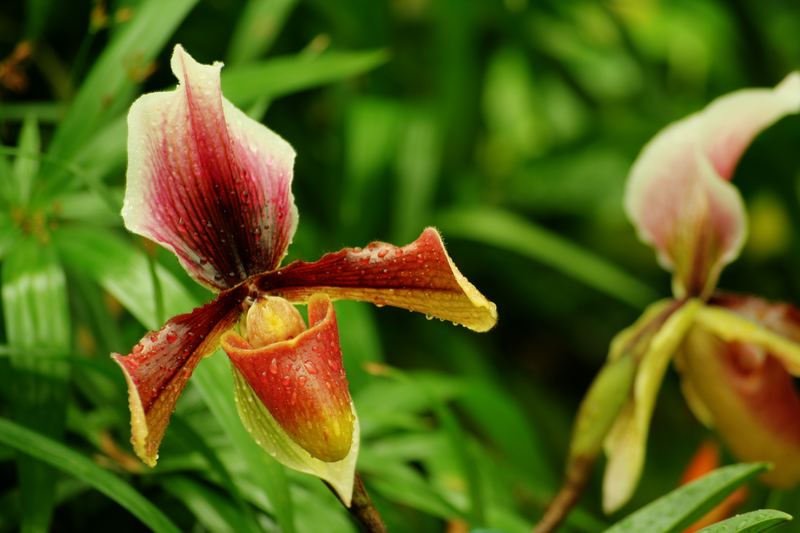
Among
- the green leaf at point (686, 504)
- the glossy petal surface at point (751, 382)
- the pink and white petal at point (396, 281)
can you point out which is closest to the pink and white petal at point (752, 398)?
the glossy petal surface at point (751, 382)

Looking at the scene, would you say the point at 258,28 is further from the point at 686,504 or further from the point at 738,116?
the point at 686,504

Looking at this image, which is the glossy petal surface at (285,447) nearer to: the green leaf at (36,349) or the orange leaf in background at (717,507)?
the green leaf at (36,349)

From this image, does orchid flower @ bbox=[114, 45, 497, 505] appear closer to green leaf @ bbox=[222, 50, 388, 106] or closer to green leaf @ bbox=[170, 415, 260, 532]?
green leaf @ bbox=[170, 415, 260, 532]

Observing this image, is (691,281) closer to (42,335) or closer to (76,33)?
(42,335)

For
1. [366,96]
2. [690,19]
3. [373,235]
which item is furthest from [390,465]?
[690,19]

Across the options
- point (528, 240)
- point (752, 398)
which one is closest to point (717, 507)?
point (752, 398)

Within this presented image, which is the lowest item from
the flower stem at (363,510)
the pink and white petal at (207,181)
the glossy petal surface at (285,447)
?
the flower stem at (363,510)
